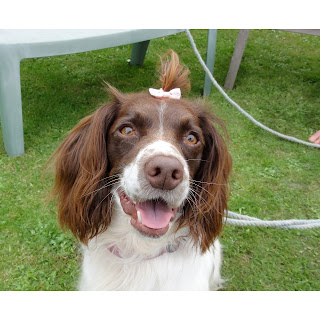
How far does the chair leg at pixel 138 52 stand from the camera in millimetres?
6648

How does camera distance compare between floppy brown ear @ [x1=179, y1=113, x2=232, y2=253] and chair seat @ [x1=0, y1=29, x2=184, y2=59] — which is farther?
chair seat @ [x1=0, y1=29, x2=184, y2=59]

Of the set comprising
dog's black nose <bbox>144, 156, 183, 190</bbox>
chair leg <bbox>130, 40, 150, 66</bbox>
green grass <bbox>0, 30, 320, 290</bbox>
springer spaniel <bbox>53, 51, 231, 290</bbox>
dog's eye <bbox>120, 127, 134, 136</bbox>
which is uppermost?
dog's black nose <bbox>144, 156, 183, 190</bbox>

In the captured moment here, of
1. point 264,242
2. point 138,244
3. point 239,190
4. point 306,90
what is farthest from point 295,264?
point 306,90

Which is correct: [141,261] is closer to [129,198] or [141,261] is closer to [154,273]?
[154,273]

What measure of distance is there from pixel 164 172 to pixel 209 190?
2.45 ft

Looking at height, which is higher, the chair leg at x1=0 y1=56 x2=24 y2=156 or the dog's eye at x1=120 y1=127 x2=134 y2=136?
the dog's eye at x1=120 y1=127 x2=134 y2=136

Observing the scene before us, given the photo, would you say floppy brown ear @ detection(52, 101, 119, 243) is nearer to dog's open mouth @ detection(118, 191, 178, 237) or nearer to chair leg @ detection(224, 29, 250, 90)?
dog's open mouth @ detection(118, 191, 178, 237)

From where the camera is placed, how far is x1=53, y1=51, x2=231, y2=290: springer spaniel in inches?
84.7

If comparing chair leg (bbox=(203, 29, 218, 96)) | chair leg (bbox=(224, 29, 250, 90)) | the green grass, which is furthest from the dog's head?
chair leg (bbox=(224, 29, 250, 90))

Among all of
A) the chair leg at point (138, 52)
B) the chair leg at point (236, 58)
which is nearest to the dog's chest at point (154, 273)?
the chair leg at point (236, 58)

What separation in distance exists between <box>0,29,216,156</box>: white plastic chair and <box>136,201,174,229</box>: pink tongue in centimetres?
280

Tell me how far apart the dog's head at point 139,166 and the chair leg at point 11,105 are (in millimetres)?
2007

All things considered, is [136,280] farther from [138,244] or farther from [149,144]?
[149,144]

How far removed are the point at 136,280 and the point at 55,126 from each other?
326 cm
